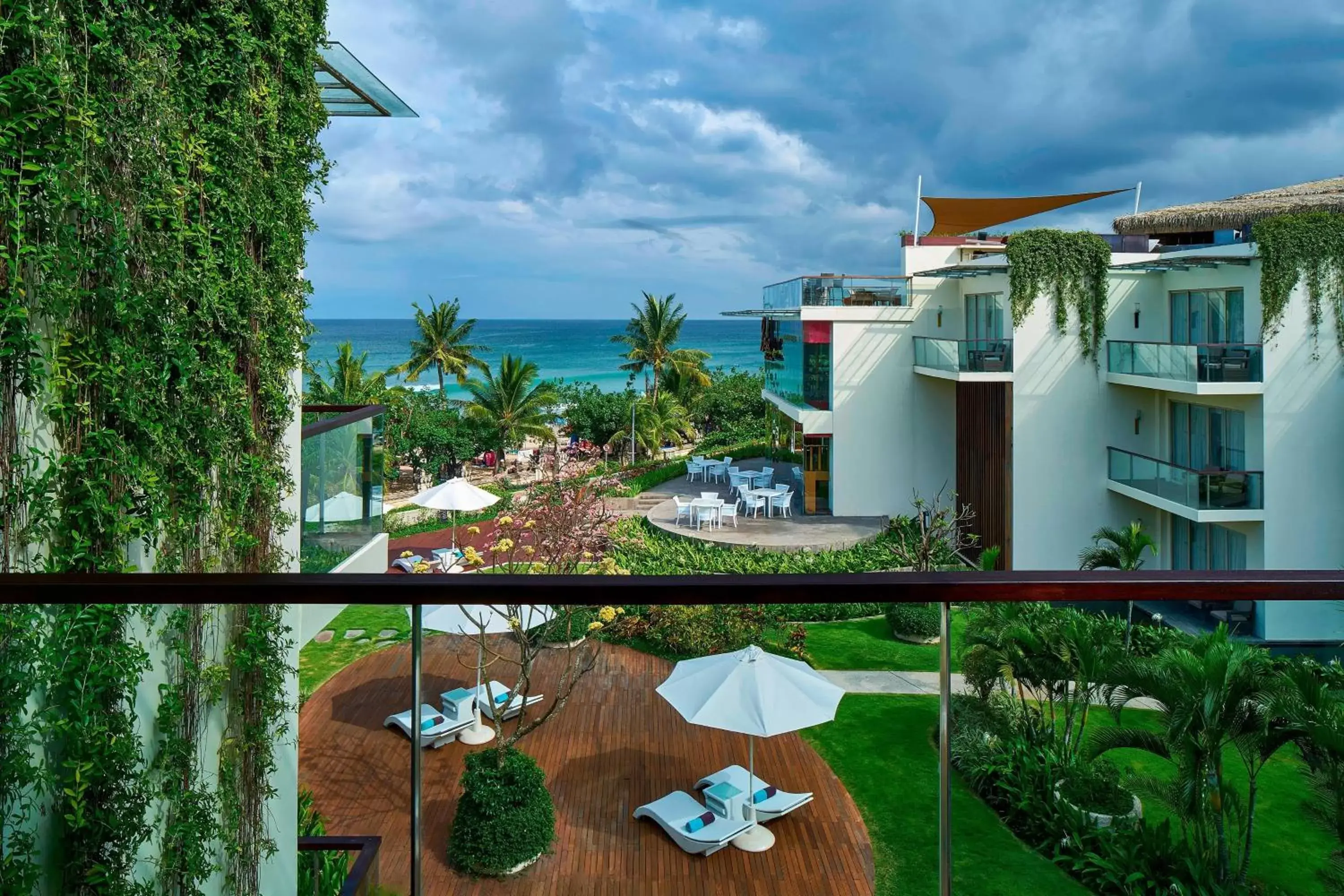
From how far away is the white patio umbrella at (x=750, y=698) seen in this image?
6.77 feet

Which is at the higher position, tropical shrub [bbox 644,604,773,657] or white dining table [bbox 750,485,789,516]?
tropical shrub [bbox 644,604,773,657]

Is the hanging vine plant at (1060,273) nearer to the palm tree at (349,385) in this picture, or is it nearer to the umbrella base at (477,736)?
the palm tree at (349,385)

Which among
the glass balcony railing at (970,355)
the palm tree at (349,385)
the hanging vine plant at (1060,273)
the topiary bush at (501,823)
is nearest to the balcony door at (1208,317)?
the hanging vine plant at (1060,273)

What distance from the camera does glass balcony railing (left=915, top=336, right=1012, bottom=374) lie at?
18.7 m

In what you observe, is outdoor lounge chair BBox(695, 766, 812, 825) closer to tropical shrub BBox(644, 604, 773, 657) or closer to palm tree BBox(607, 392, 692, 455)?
tropical shrub BBox(644, 604, 773, 657)

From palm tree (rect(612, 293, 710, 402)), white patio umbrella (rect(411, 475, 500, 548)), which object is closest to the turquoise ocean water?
palm tree (rect(612, 293, 710, 402))

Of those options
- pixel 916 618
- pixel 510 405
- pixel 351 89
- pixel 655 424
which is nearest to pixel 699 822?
pixel 916 618

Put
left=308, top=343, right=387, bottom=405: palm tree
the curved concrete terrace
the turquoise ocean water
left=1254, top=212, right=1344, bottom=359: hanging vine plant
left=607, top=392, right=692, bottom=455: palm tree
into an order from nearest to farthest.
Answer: left=1254, top=212, right=1344, bottom=359: hanging vine plant < the curved concrete terrace < left=308, top=343, right=387, bottom=405: palm tree < left=607, top=392, right=692, bottom=455: palm tree < the turquoise ocean water

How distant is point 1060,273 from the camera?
18.3 meters

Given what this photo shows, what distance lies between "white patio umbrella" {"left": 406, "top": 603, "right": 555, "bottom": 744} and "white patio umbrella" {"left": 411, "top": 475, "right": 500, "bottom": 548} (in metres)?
13.0

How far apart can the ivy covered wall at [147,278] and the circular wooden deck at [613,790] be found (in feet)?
3.07

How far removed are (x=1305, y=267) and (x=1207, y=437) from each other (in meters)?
3.42

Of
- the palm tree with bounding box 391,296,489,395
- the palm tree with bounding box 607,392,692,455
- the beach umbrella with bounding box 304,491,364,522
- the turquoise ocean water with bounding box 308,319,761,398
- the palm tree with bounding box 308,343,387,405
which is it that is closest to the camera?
the beach umbrella with bounding box 304,491,364,522

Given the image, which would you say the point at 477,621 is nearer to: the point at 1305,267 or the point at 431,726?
the point at 431,726
